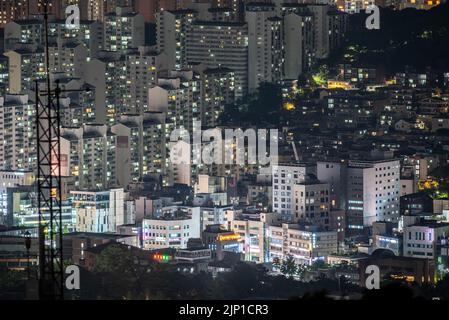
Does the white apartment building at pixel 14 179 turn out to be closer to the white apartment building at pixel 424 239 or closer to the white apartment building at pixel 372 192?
the white apartment building at pixel 372 192

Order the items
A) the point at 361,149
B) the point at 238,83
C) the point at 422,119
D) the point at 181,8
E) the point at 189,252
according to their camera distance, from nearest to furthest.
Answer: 1. the point at 189,252
2. the point at 361,149
3. the point at 422,119
4. the point at 238,83
5. the point at 181,8

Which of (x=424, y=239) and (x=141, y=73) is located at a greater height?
(x=141, y=73)

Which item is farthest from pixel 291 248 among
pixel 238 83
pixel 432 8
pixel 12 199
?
pixel 432 8

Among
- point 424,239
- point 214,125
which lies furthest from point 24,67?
point 424,239

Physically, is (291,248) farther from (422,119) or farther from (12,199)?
(422,119)

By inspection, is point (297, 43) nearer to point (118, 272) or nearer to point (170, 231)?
point (170, 231)
